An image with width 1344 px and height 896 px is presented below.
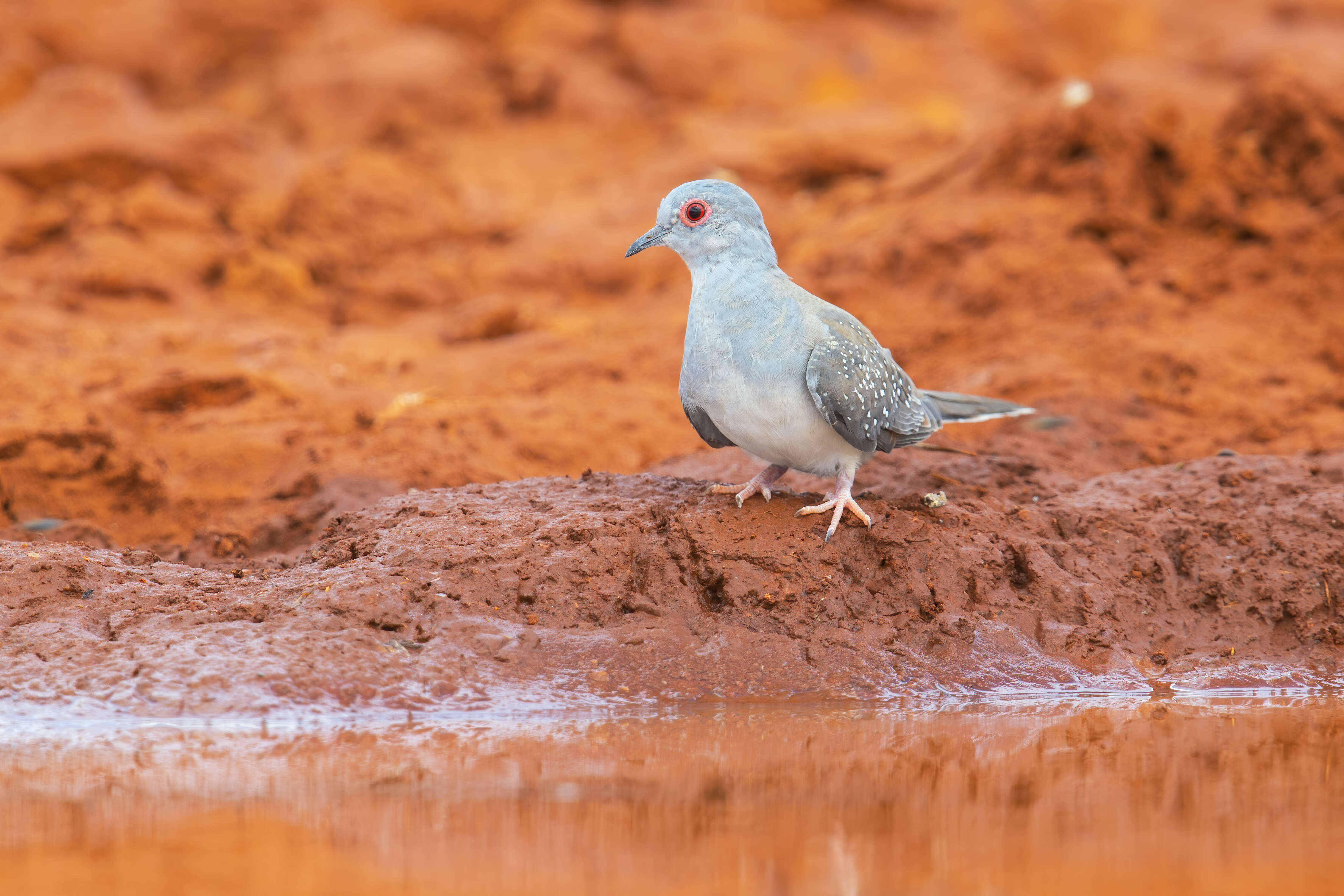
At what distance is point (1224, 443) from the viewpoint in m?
7.19

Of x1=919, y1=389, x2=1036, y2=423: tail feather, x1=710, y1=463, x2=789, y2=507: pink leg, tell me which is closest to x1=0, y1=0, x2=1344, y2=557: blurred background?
x1=919, y1=389, x2=1036, y2=423: tail feather

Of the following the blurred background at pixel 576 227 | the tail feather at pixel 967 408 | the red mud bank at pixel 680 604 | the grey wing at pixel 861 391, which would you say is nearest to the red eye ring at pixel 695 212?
the grey wing at pixel 861 391

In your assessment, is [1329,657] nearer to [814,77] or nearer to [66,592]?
[66,592]

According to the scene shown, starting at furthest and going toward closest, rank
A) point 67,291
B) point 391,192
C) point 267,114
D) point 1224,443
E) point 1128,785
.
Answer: point 267,114, point 391,192, point 67,291, point 1224,443, point 1128,785

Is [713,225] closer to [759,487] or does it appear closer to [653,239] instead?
[653,239]

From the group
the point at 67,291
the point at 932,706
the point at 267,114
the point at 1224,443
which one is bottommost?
the point at 932,706

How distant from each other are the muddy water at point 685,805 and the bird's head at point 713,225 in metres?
1.79

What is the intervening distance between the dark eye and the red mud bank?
1126 millimetres

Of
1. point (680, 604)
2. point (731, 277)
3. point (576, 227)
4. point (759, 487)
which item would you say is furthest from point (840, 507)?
Result: point (576, 227)

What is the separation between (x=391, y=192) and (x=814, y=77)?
5968mm

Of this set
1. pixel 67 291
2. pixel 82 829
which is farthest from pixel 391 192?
pixel 82 829

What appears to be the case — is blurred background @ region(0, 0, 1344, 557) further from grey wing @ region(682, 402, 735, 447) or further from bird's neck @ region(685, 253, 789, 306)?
bird's neck @ region(685, 253, 789, 306)

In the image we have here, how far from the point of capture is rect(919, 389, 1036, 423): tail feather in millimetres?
5238

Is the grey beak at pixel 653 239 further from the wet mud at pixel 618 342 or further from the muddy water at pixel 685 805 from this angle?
the muddy water at pixel 685 805
